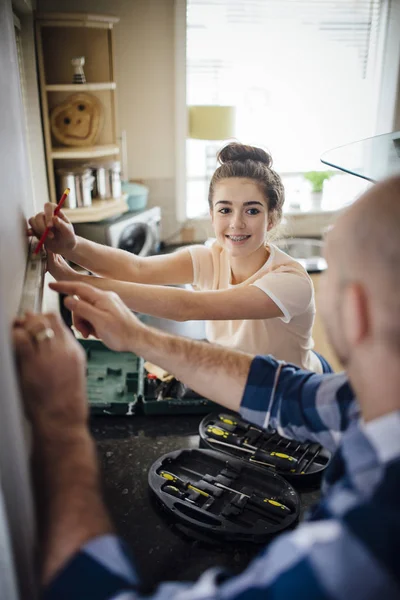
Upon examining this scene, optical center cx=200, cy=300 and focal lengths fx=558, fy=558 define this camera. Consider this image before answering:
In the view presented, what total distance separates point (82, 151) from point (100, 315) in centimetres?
169

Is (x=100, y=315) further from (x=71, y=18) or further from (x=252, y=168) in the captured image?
(x=71, y=18)

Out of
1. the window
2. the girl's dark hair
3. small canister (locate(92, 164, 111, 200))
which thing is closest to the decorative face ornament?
small canister (locate(92, 164, 111, 200))

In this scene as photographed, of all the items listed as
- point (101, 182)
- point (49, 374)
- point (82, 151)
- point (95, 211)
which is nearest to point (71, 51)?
point (82, 151)

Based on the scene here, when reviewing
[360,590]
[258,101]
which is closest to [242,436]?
[360,590]

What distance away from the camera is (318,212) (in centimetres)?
316

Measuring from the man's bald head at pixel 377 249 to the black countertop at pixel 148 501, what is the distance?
1.41 ft

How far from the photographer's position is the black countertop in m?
0.74

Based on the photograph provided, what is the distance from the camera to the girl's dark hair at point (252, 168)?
1.13 m

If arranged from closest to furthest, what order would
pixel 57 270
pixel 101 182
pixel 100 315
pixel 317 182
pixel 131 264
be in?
pixel 100 315 → pixel 57 270 → pixel 131 264 → pixel 101 182 → pixel 317 182

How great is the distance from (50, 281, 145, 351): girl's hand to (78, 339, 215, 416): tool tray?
29 centimetres

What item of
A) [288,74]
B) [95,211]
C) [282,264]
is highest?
[288,74]

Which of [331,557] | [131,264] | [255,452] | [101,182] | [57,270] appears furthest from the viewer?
[101,182]

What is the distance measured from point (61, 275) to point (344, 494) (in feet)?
2.39

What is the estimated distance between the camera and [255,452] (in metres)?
0.96
